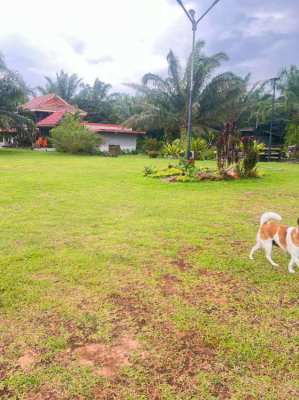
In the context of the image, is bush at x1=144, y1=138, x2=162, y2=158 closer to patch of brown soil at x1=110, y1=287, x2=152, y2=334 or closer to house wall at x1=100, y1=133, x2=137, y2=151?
house wall at x1=100, y1=133, x2=137, y2=151

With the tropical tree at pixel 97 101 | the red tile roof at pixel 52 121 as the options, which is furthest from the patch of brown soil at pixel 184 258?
the tropical tree at pixel 97 101

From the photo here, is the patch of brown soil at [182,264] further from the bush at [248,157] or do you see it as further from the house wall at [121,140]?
the house wall at [121,140]

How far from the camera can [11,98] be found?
2200 cm

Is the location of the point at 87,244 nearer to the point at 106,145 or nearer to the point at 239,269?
the point at 239,269

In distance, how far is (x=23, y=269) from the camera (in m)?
3.55

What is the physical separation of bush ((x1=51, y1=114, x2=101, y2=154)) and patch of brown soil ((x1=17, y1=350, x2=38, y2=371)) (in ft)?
71.1

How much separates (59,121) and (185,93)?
1066 cm

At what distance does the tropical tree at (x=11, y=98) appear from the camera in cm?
2158

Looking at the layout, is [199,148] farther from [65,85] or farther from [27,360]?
[65,85]

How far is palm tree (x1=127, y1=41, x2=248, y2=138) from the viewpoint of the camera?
23509 millimetres

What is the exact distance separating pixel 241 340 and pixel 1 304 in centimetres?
190

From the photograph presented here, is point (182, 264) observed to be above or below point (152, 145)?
below

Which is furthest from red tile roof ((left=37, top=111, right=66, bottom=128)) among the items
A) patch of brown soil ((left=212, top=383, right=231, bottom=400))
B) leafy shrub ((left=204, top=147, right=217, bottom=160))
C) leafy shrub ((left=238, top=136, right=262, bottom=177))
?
patch of brown soil ((left=212, top=383, right=231, bottom=400))

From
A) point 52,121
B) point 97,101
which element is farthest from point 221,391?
point 97,101
